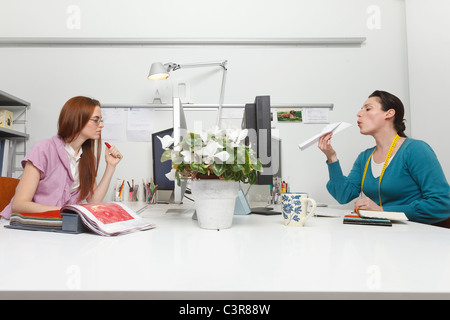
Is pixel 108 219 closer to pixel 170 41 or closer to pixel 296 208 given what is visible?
pixel 296 208

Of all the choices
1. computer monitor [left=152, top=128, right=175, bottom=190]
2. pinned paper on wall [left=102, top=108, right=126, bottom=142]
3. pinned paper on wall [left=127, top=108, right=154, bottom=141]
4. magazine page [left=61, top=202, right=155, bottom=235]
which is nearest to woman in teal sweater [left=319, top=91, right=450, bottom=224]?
magazine page [left=61, top=202, right=155, bottom=235]

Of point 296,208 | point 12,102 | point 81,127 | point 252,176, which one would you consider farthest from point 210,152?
point 12,102

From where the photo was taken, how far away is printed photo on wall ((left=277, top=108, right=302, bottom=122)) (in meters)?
2.22

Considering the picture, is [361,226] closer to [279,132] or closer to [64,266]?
[64,266]

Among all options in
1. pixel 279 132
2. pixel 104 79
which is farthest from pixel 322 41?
pixel 104 79

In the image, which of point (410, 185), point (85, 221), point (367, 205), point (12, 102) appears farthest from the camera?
point (12, 102)

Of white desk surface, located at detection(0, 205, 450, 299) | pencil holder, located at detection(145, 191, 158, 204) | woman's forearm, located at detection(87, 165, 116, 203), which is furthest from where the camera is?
pencil holder, located at detection(145, 191, 158, 204)

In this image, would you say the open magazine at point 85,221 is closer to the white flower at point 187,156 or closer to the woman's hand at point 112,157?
Answer: the white flower at point 187,156

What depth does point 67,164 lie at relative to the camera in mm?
1369

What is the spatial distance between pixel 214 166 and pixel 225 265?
0.31 metres

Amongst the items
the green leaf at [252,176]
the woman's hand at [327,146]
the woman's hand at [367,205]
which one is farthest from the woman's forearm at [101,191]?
the woman's hand at [367,205]

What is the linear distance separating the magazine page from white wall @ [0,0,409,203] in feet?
4.84

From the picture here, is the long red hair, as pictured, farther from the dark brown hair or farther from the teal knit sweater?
the dark brown hair
